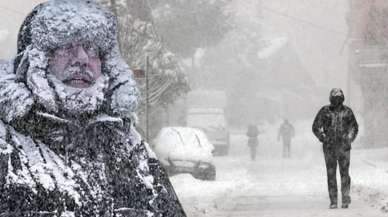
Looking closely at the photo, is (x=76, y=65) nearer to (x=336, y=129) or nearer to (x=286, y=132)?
(x=336, y=129)

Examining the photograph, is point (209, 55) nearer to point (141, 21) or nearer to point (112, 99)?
point (141, 21)

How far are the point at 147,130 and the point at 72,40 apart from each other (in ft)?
42.9

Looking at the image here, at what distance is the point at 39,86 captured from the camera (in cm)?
273

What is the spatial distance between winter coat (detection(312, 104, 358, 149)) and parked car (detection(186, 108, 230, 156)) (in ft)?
77.5

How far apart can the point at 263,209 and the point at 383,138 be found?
25980 millimetres

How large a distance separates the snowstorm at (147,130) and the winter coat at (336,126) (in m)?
0.02

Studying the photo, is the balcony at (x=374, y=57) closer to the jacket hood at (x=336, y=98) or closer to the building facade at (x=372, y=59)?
the building facade at (x=372, y=59)

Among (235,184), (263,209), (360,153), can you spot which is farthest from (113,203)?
(360,153)

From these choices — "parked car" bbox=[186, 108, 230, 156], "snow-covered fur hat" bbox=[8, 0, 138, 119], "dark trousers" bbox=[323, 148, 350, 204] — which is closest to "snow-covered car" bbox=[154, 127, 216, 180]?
"dark trousers" bbox=[323, 148, 350, 204]

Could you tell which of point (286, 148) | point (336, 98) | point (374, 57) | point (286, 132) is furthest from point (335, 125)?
point (286, 148)

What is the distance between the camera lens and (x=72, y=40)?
2828mm

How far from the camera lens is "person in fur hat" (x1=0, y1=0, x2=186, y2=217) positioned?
8.86 ft

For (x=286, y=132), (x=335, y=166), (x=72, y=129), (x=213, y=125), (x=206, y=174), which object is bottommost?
(x=213, y=125)

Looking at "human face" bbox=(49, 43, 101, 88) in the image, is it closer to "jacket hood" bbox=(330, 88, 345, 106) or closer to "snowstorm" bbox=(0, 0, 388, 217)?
"snowstorm" bbox=(0, 0, 388, 217)
